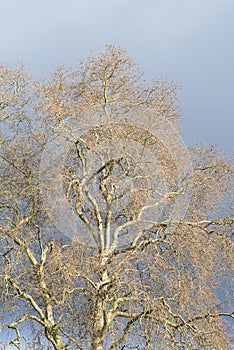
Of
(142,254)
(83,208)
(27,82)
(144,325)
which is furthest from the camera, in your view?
(27,82)

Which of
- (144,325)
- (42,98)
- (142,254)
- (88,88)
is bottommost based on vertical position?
(144,325)

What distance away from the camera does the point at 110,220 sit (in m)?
13.6

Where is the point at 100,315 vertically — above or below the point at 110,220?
below

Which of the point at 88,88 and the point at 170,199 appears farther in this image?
the point at 88,88

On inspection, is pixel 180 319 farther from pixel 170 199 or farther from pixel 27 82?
pixel 27 82

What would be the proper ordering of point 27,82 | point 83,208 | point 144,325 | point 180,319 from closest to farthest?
point 144,325 < point 180,319 < point 83,208 < point 27,82

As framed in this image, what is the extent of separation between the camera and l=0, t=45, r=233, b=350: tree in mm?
11188

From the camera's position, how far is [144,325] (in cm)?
1075

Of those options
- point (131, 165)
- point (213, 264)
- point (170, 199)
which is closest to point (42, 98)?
point (131, 165)

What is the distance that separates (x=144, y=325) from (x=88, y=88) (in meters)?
5.97

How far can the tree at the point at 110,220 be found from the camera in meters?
11.2

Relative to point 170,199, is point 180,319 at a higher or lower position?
lower

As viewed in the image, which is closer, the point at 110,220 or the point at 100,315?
the point at 100,315

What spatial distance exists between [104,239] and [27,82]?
12.8 feet
